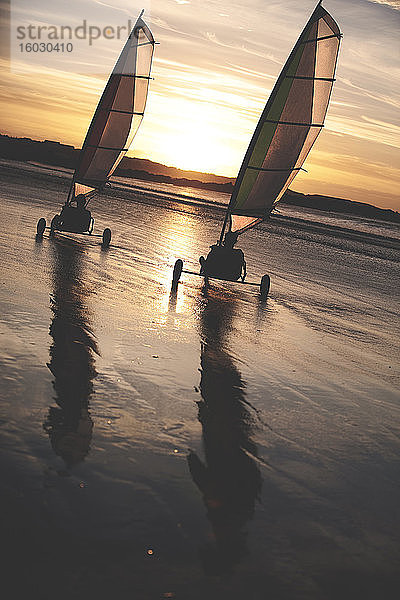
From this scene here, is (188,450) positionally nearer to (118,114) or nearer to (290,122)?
(290,122)

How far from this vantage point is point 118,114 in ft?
75.7

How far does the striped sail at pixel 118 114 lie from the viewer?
22656 millimetres

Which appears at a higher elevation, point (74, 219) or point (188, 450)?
point (74, 219)

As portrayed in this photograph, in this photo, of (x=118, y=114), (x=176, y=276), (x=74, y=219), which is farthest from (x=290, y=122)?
(x=118, y=114)

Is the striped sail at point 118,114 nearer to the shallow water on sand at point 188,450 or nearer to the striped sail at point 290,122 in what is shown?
the striped sail at point 290,122

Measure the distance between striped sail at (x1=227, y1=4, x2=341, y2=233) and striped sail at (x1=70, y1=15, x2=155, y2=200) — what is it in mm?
7517

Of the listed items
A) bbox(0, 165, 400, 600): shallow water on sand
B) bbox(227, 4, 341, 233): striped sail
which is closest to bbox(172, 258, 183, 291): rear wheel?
bbox(0, 165, 400, 600): shallow water on sand

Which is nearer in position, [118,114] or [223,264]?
[223,264]

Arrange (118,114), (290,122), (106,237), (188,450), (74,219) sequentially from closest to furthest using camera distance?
(188,450), (290,122), (74,219), (106,237), (118,114)

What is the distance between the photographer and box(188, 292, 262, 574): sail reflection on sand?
464 cm

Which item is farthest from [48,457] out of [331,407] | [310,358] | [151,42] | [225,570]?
[151,42]

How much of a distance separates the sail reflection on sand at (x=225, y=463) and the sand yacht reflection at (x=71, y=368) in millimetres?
1044

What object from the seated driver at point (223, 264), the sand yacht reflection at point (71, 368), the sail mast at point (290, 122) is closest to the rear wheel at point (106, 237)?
the sail mast at point (290, 122)

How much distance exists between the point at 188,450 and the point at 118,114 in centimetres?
1869
